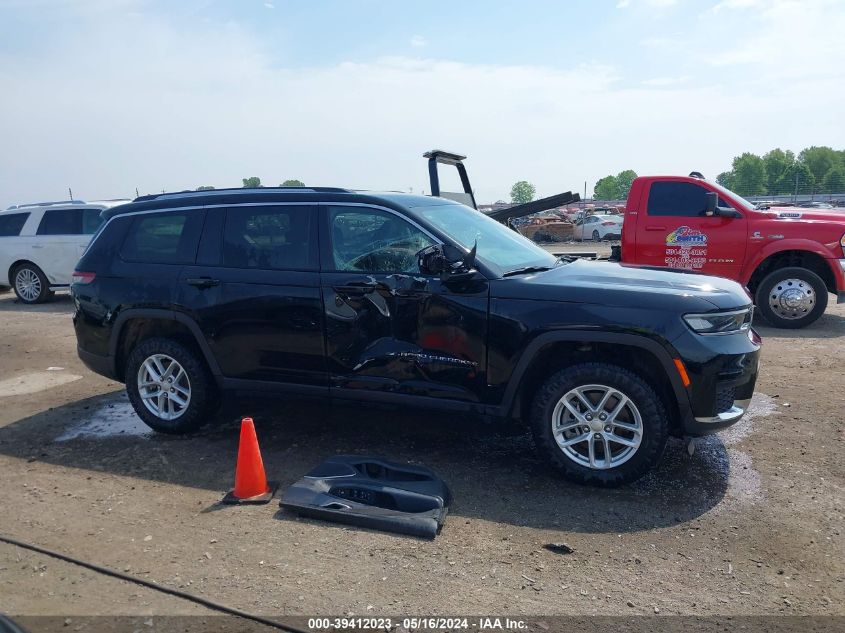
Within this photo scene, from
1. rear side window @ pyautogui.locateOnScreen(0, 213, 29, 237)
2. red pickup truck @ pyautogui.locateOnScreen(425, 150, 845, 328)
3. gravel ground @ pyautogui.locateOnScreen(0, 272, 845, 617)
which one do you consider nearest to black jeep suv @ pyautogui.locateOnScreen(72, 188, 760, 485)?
gravel ground @ pyautogui.locateOnScreen(0, 272, 845, 617)

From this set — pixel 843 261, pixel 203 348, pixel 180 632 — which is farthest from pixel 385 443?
pixel 843 261

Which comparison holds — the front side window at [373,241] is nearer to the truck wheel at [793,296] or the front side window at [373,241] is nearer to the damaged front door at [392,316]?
the damaged front door at [392,316]

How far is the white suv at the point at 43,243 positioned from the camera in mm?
13344

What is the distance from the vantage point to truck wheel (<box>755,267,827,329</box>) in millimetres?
9062

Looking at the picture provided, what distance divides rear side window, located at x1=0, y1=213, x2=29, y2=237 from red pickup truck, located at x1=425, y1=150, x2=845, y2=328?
31.1ft

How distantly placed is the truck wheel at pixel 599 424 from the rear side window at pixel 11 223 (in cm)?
1301

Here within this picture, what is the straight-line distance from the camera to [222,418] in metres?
5.98

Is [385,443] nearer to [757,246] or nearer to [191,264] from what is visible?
[191,264]

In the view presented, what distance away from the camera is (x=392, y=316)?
4641mm

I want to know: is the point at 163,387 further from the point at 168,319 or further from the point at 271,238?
the point at 271,238

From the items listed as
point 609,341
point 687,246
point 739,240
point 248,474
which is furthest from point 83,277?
point 739,240

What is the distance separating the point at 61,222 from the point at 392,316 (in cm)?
1135

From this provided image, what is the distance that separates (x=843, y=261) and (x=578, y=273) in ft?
20.1

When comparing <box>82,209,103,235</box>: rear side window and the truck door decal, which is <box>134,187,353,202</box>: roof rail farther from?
<box>82,209,103,235</box>: rear side window
